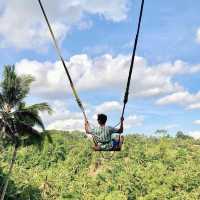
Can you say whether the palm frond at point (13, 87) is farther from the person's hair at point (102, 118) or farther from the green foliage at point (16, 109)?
the person's hair at point (102, 118)

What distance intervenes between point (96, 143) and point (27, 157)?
5731cm

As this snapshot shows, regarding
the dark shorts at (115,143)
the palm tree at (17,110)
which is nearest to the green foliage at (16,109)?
the palm tree at (17,110)

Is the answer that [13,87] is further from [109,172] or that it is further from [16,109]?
[109,172]

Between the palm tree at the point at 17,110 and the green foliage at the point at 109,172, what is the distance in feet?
67.7

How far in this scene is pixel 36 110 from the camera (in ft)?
109

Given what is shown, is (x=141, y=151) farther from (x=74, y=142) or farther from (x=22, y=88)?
(x=22, y=88)

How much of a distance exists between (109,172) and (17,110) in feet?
110

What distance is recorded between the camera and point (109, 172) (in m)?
64.8

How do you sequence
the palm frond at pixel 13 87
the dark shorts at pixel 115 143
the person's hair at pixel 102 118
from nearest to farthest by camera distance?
the person's hair at pixel 102 118 < the dark shorts at pixel 115 143 < the palm frond at pixel 13 87

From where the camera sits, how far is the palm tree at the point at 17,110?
3256cm

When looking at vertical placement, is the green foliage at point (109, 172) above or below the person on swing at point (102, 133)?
above

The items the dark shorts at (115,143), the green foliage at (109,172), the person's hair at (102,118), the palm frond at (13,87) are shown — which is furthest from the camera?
the green foliage at (109,172)

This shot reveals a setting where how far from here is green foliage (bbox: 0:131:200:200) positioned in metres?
59.9

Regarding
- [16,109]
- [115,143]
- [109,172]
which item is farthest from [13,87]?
[109,172]
